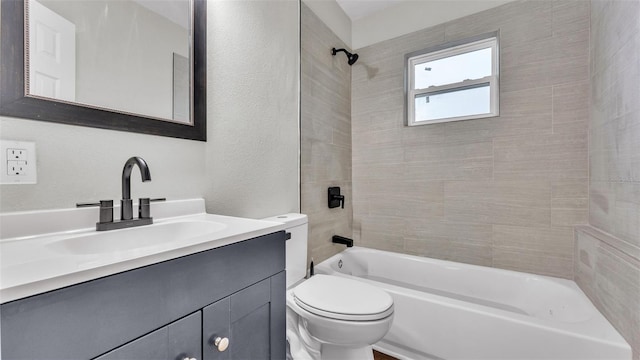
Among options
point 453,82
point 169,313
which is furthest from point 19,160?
point 453,82

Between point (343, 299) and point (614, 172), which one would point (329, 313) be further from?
point (614, 172)

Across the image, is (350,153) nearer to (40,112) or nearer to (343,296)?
(343,296)

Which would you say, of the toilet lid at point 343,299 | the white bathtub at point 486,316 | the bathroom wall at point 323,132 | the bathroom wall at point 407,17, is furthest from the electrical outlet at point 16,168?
the bathroom wall at point 407,17

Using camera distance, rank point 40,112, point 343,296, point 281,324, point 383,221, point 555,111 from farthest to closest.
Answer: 1. point 383,221
2. point 555,111
3. point 343,296
4. point 281,324
5. point 40,112

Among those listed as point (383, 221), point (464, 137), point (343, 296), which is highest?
point (464, 137)

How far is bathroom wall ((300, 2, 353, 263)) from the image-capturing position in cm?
192

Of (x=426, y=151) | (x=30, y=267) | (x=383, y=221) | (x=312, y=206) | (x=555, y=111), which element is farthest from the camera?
(x=383, y=221)

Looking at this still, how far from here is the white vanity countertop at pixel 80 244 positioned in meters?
0.44

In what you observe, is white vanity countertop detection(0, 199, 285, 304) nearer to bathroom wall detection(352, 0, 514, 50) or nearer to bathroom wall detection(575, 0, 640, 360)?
bathroom wall detection(575, 0, 640, 360)

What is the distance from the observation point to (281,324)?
0.91m

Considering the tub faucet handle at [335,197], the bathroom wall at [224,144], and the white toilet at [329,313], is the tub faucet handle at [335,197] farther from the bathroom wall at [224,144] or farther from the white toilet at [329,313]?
the white toilet at [329,313]

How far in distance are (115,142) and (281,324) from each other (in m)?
0.88

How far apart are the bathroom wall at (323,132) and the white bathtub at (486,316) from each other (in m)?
0.29

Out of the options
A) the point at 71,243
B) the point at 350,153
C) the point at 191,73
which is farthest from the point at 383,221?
the point at 71,243
